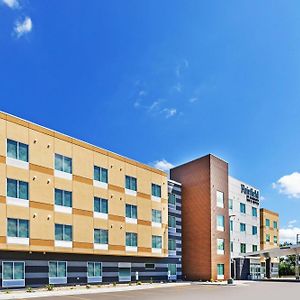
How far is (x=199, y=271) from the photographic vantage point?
172 ft

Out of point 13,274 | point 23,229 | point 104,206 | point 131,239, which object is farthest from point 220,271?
point 23,229

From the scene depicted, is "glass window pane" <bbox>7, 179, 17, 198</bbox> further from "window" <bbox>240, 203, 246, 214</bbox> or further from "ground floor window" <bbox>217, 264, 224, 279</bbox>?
"window" <bbox>240, 203, 246, 214</bbox>

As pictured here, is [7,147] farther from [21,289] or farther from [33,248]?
Answer: [21,289]

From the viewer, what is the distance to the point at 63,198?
117ft

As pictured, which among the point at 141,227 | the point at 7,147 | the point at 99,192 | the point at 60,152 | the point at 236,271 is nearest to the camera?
the point at 7,147

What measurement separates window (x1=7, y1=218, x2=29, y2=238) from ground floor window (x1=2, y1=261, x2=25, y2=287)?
7.35 ft

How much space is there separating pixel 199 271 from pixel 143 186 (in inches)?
586

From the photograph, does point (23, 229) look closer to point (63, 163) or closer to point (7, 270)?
point (7, 270)

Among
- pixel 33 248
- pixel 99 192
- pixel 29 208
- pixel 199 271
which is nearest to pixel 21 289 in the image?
pixel 33 248

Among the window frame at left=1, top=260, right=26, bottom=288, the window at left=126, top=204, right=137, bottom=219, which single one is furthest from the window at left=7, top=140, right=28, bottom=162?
the window at left=126, top=204, right=137, bottom=219

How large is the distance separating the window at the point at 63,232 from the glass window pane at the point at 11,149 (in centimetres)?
686

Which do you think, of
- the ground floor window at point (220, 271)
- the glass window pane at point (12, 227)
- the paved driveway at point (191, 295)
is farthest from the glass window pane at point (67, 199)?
the ground floor window at point (220, 271)

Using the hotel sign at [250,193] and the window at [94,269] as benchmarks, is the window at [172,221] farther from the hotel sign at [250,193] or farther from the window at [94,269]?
the hotel sign at [250,193]

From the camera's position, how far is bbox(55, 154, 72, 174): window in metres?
35.5
